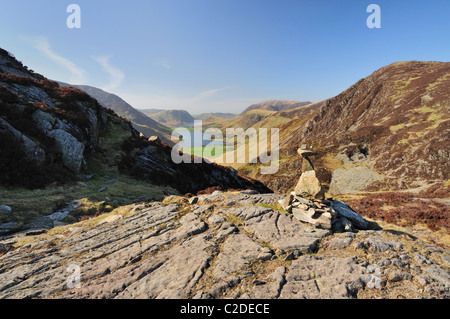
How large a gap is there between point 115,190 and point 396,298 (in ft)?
73.6

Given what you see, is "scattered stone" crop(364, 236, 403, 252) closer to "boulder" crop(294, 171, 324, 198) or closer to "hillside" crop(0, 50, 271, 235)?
"boulder" crop(294, 171, 324, 198)

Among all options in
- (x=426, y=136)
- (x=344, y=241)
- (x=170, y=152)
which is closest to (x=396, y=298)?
(x=344, y=241)

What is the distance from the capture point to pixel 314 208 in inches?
387

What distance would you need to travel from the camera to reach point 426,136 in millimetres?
53375

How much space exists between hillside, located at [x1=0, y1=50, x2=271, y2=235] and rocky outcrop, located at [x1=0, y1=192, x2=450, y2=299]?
5.90 m

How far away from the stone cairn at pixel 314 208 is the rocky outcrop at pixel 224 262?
476mm

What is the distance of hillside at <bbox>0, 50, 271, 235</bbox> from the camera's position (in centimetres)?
1591

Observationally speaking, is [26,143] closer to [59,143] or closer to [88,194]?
[59,143]

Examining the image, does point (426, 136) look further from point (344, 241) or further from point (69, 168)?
point (69, 168)

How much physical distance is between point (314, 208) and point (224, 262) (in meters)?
5.64

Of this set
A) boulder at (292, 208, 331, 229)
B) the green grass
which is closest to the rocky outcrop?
boulder at (292, 208, 331, 229)

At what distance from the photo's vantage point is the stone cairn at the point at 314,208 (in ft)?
30.8

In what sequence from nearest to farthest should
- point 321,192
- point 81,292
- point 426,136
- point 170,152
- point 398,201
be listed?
1. point 81,292
2. point 321,192
3. point 398,201
4. point 170,152
5. point 426,136
